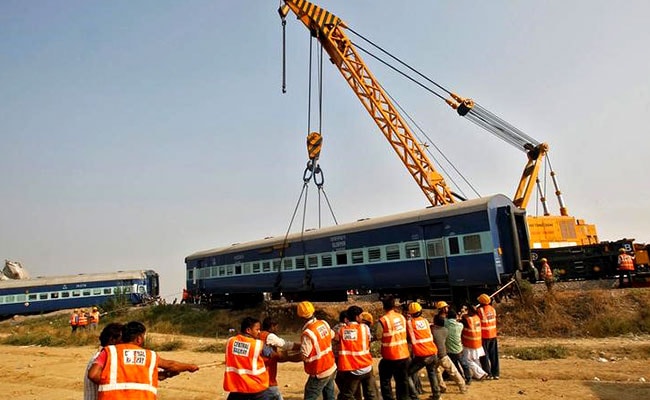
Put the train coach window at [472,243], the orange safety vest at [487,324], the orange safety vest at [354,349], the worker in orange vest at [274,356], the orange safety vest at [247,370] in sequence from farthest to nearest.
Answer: the train coach window at [472,243], the orange safety vest at [487,324], the orange safety vest at [354,349], the worker in orange vest at [274,356], the orange safety vest at [247,370]

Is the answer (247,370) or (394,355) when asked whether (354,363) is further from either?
(247,370)

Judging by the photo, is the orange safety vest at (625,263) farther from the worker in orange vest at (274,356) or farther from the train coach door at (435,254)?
the worker in orange vest at (274,356)

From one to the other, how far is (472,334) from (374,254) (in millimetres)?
8107

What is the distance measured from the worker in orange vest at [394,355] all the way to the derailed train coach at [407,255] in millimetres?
8084

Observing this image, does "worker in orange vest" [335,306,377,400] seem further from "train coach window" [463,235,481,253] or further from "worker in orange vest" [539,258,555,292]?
"worker in orange vest" [539,258,555,292]

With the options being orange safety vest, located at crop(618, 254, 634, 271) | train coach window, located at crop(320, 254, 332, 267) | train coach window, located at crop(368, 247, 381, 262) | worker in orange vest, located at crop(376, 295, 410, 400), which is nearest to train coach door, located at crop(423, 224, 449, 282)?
train coach window, located at crop(368, 247, 381, 262)

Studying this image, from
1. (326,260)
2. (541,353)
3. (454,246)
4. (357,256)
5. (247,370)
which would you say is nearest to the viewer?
(247,370)

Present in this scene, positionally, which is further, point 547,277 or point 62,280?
point 62,280

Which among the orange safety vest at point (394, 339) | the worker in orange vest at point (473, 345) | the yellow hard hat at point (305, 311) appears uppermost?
the yellow hard hat at point (305, 311)

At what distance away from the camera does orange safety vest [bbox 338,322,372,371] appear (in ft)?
18.7

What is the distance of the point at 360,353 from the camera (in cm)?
574

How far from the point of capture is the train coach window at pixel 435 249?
1449 centimetres

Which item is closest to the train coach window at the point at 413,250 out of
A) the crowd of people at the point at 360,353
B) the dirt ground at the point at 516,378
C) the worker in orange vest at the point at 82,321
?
the dirt ground at the point at 516,378

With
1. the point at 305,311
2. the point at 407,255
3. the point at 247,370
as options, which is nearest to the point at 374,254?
the point at 407,255
